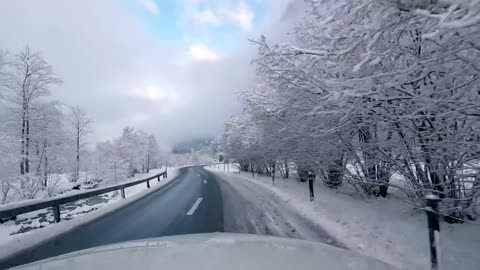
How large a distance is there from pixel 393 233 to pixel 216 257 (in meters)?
3.99

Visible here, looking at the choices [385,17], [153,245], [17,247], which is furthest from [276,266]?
[17,247]

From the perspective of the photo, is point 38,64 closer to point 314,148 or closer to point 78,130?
point 78,130

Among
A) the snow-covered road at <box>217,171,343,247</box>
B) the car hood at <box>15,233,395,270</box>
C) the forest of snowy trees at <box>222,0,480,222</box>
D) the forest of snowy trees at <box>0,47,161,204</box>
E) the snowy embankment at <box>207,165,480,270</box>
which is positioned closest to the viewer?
the car hood at <box>15,233,395,270</box>

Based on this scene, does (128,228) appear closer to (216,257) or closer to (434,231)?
(216,257)

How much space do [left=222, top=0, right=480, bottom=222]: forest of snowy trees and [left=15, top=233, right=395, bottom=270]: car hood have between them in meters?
1.88

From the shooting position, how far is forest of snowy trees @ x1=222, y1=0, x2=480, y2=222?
11.0 ft

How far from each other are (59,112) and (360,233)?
2945 centimetres

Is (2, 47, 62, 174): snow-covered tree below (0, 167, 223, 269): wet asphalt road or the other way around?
the other way around

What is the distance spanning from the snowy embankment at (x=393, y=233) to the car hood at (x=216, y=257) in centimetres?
165

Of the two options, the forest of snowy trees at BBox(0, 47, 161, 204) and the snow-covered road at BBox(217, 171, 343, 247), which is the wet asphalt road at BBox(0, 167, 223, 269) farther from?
the forest of snowy trees at BBox(0, 47, 161, 204)

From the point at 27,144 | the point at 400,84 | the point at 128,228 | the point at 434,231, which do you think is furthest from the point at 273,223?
the point at 27,144

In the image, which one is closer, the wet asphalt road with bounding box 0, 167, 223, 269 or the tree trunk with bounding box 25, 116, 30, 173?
the wet asphalt road with bounding box 0, 167, 223, 269

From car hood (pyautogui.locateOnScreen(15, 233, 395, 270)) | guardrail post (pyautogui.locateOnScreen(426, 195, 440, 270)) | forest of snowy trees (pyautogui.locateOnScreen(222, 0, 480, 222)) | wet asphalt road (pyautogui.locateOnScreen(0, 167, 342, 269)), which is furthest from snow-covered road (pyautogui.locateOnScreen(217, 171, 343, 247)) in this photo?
car hood (pyautogui.locateOnScreen(15, 233, 395, 270))

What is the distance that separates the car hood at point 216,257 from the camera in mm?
3229
